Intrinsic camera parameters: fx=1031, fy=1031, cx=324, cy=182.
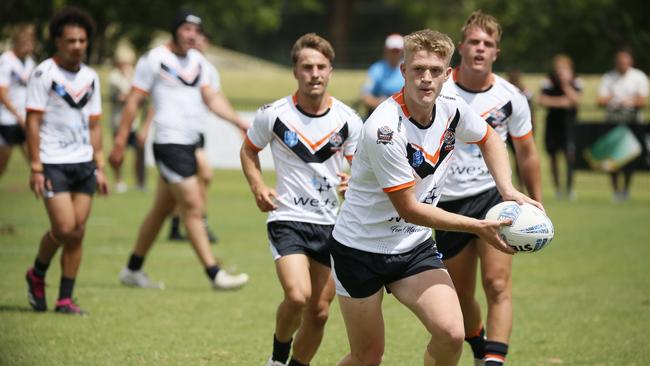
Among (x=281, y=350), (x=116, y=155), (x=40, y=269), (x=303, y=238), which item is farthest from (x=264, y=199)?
(x=116, y=155)

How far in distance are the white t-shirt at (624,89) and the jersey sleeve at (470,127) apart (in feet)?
45.5

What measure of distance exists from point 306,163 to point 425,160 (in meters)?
1.45

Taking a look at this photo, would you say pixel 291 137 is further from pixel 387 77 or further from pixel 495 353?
pixel 387 77

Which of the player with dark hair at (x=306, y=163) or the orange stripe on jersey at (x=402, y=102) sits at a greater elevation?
the orange stripe on jersey at (x=402, y=102)

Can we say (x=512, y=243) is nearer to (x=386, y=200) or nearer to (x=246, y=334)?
(x=386, y=200)

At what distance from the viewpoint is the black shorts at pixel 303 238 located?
672 centimetres

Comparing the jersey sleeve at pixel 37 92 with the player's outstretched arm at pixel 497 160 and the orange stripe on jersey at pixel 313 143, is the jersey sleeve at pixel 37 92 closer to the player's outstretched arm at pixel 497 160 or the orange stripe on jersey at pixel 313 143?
the orange stripe on jersey at pixel 313 143

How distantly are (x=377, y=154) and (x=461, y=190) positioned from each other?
175 cm

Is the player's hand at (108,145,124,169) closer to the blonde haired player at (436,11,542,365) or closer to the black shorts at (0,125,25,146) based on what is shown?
the blonde haired player at (436,11,542,365)

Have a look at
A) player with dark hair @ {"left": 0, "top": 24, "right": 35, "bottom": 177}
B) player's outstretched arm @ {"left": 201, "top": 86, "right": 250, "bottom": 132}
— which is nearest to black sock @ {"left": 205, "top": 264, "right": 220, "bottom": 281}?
player's outstretched arm @ {"left": 201, "top": 86, "right": 250, "bottom": 132}

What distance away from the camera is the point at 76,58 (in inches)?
340

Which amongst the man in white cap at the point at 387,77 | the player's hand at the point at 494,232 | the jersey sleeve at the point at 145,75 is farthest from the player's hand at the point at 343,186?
the man in white cap at the point at 387,77

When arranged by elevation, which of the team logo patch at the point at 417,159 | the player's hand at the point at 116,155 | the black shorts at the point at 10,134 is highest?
the team logo patch at the point at 417,159

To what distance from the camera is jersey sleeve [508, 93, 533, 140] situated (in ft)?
22.7
